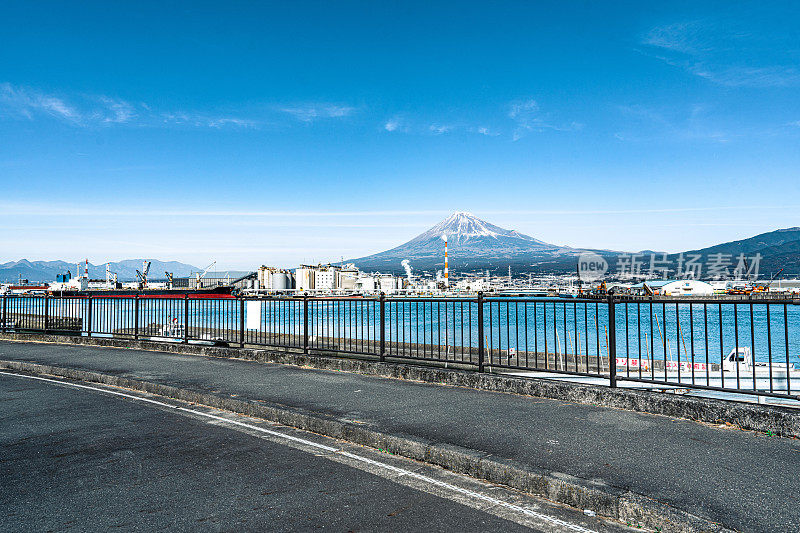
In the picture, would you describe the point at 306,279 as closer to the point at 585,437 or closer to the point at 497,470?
the point at 585,437

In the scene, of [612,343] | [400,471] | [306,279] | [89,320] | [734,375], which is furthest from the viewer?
[306,279]

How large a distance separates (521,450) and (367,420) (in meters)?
2.11

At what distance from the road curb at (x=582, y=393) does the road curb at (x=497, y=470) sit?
9.30 feet

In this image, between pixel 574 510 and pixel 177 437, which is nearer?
pixel 574 510

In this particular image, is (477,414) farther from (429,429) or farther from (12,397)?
(12,397)

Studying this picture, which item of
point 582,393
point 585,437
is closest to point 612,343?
point 582,393

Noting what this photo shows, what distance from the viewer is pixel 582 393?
7.81m

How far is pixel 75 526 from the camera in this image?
395 centimetres

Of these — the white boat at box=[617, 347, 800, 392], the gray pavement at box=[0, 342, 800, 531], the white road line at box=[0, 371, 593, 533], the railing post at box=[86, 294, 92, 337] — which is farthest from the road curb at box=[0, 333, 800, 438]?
the railing post at box=[86, 294, 92, 337]

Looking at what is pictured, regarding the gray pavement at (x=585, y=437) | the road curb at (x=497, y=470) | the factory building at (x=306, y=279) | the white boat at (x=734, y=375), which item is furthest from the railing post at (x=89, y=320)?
the factory building at (x=306, y=279)

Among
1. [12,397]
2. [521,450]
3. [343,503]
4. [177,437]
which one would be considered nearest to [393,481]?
[343,503]

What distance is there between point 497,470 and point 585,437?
56.9 inches

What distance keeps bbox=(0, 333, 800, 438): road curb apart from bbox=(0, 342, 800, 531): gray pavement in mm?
181

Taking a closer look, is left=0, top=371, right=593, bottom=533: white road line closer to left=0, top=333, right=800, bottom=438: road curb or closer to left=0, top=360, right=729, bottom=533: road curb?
left=0, top=360, right=729, bottom=533: road curb
